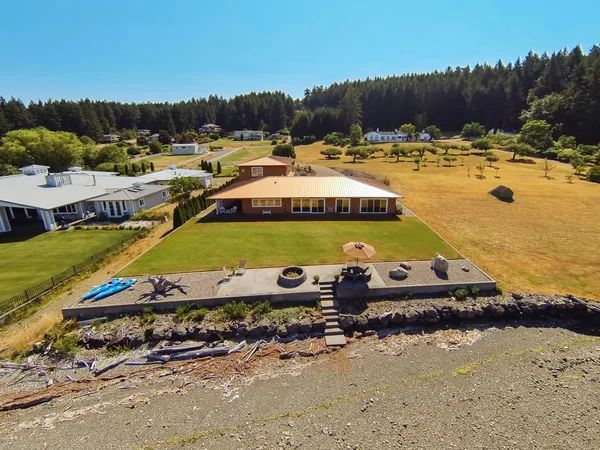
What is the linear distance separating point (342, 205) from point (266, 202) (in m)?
7.79

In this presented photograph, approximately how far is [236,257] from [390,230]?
44.2 feet

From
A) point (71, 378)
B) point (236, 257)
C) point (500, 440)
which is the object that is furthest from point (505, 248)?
point (71, 378)

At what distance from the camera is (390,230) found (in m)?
26.0

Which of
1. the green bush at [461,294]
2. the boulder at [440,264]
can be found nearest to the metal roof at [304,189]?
the boulder at [440,264]

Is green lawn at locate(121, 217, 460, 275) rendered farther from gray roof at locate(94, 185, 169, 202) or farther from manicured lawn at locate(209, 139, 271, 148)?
manicured lawn at locate(209, 139, 271, 148)

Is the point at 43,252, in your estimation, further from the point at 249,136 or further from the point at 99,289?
the point at 249,136

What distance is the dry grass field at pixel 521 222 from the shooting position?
19.6 metres

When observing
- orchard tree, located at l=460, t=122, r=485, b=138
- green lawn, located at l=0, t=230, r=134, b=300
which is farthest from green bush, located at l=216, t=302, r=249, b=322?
orchard tree, located at l=460, t=122, r=485, b=138

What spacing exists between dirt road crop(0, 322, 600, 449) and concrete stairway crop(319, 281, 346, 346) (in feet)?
2.31

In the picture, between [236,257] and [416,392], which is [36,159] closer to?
[236,257]

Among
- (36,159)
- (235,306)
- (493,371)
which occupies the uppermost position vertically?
(36,159)

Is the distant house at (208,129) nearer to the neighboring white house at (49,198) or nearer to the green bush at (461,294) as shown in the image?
the neighboring white house at (49,198)

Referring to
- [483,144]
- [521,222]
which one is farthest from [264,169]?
[483,144]

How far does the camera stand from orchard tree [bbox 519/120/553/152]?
70625mm
